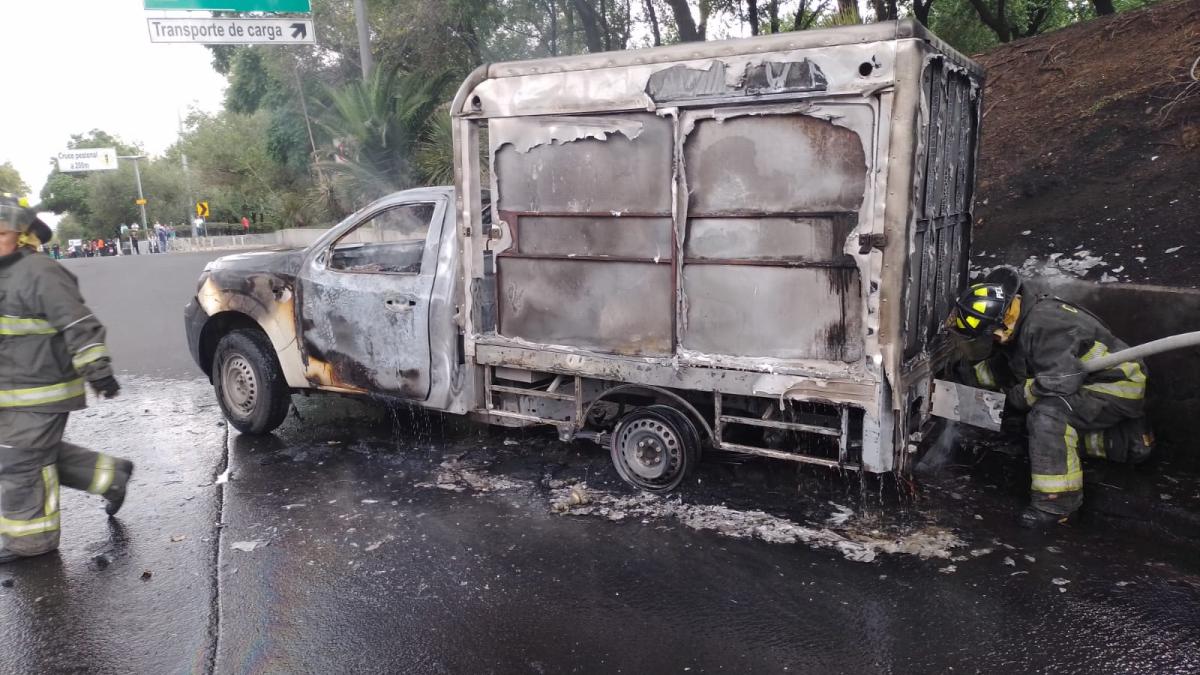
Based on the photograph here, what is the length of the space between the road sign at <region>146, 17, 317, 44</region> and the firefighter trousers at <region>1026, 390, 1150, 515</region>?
11.6 meters

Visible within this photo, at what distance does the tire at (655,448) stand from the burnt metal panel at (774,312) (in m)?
0.48

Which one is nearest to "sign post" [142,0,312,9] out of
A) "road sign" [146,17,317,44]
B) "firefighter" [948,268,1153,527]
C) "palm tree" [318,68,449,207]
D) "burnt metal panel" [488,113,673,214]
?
"road sign" [146,17,317,44]

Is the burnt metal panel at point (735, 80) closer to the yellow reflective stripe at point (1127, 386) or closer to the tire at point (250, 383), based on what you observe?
the yellow reflective stripe at point (1127, 386)

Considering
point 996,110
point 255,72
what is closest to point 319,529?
point 996,110

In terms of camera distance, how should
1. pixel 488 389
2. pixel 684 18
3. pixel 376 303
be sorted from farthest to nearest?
pixel 684 18, pixel 376 303, pixel 488 389

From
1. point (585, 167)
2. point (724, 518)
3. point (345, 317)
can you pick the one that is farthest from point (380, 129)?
point (724, 518)

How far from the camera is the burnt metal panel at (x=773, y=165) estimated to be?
12.7ft

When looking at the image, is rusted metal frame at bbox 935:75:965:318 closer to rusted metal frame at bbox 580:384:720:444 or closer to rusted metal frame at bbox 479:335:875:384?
rusted metal frame at bbox 479:335:875:384

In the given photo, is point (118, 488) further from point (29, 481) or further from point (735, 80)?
point (735, 80)

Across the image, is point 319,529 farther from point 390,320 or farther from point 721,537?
point 721,537

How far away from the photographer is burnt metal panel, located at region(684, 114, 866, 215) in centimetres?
387

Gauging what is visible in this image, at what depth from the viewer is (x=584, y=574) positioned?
12.4ft

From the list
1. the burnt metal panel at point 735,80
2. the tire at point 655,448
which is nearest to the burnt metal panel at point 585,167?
the burnt metal panel at point 735,80

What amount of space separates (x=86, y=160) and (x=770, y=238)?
6623 centimetres
